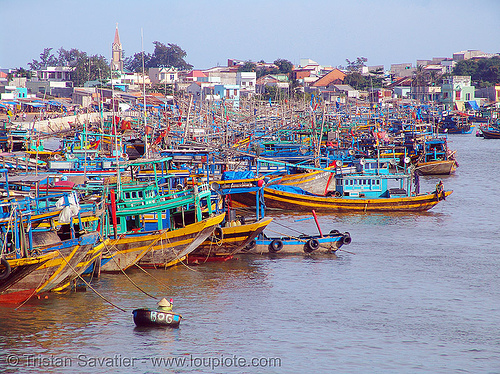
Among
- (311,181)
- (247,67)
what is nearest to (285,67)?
(247,67)

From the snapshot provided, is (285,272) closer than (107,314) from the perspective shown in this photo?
No

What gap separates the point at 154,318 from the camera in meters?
16.9

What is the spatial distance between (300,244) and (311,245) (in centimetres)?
47

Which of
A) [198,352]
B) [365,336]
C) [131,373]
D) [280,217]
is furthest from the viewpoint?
[280,217]

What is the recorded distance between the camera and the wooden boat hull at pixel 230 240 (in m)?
23.9

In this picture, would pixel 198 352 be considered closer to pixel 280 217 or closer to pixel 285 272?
pixel 285 272

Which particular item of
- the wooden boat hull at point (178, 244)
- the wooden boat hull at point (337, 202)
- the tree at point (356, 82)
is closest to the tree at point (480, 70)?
the tree at point (356, 82)

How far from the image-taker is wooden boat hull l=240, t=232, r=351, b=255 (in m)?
25.3

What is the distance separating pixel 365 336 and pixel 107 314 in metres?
7.20

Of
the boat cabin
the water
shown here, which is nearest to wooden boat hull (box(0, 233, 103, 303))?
the water

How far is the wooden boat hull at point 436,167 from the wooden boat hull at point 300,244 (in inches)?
1189

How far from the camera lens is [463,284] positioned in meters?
22.5

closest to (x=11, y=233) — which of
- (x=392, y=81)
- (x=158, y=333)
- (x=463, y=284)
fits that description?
(x=158, y=333)

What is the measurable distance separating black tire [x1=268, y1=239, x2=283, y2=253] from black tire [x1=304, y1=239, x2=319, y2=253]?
103 cm
